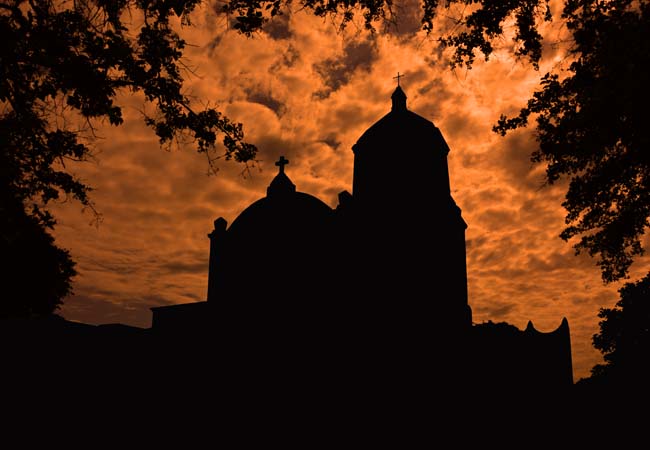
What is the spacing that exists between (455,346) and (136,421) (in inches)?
612

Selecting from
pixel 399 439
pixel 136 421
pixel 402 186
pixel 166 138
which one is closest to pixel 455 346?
pixel 399 439

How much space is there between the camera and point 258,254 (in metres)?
Result: 30.4

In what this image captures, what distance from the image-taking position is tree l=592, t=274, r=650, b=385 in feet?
152

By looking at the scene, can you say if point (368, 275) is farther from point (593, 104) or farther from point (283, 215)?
point (593, 104)

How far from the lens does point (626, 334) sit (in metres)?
49.4

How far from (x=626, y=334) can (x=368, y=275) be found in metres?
34.3

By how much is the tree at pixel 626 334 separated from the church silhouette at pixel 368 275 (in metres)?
21.2

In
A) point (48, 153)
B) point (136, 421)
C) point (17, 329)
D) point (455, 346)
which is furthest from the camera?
point (455, 346)

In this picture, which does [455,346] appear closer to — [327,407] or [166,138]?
[327,407]

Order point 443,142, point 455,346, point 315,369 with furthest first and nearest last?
1. point 443,142
2. point 455,346
3. point 315,369

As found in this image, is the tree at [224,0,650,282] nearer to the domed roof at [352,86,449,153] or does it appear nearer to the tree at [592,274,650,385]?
the domed roof at [352,86,449,153]

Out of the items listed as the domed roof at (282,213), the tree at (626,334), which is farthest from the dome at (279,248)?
the tree at (626,334)

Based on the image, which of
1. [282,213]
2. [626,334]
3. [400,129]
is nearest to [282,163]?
[282,213]

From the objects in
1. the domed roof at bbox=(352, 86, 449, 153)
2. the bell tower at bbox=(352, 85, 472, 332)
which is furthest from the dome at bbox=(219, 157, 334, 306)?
the domed roof at bbox=(352, 86, 449, 153)
